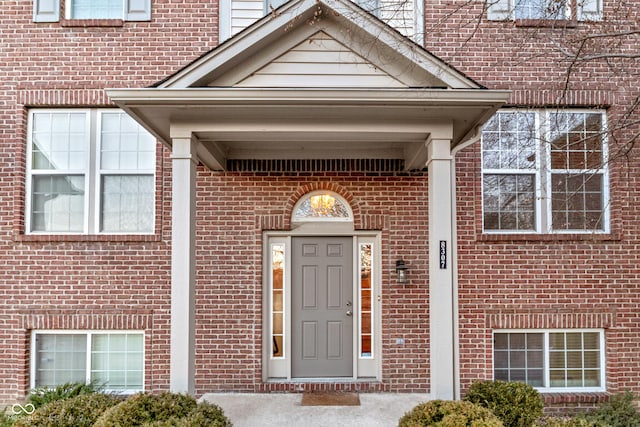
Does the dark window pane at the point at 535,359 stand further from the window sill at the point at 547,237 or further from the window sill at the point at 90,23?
the window sill at the point at 90,23

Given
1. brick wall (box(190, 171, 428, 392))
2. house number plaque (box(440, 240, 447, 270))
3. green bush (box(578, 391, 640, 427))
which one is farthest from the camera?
brick wall (box(190, 171, 428, 392))

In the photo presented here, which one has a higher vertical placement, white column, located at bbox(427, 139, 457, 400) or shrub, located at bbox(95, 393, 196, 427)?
white column, located at bbox(427, 139, 457, 400)

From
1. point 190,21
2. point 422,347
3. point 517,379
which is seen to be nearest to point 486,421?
point 422,347

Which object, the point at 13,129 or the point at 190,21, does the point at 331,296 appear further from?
the point at 13,129

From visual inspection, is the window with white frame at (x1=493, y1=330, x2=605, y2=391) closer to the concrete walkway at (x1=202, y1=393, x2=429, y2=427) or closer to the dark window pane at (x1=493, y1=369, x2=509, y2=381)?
the dark window pane at (x1=493, y1=369, x2=509, y2=381)

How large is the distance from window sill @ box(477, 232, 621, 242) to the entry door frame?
1.52 metres

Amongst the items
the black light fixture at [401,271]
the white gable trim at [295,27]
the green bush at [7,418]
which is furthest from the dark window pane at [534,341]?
the green bush at [7,418]

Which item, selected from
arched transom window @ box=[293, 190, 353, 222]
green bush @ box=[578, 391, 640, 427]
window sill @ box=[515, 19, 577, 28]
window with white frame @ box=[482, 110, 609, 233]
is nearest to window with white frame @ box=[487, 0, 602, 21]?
window sill @ box=[515, 19, 577, 28]

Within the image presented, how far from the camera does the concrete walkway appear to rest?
15.8 ft

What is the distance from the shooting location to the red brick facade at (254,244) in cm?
602

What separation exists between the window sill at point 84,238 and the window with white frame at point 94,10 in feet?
9.90

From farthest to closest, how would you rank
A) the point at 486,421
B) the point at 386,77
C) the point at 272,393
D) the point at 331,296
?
the point at 331,296 < the point at 272,393 < the point at 386,77 < the point at 486,421

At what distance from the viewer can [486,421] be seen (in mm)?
3744

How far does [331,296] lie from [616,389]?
4027 mm
